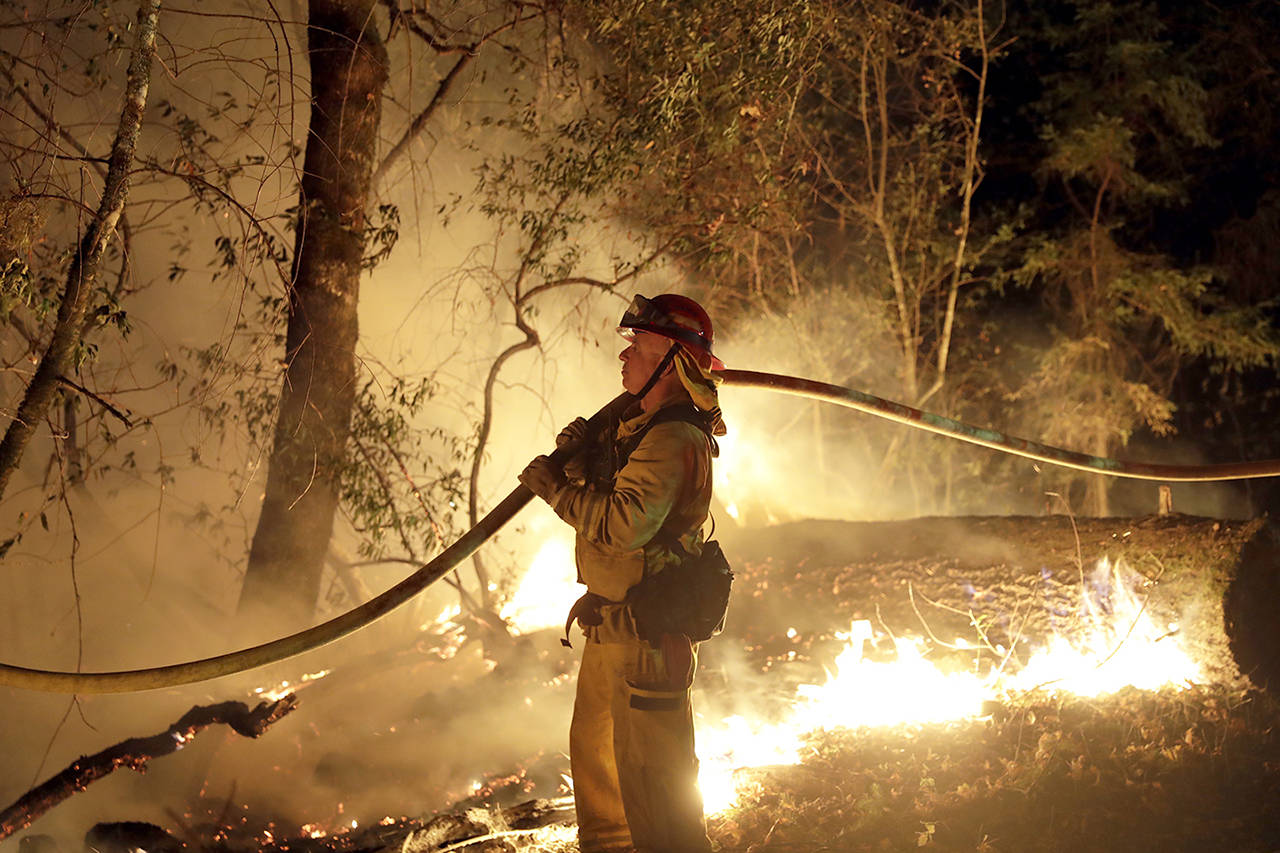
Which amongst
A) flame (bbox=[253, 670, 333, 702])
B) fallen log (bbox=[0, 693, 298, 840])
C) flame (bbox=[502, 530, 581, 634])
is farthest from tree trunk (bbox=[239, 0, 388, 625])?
flame (bbox=[502, 530, 581, 634])

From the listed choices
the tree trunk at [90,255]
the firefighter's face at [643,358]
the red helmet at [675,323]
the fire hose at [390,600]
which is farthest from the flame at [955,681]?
the tree trunk at [90,255]

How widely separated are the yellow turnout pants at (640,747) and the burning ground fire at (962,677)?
4.46 ft

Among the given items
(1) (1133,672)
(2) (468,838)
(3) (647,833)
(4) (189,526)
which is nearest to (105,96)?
(4) (189,526)

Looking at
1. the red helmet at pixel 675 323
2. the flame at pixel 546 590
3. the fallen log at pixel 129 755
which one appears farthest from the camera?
the flame at pixel 546 590

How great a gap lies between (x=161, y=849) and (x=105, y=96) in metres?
5.01

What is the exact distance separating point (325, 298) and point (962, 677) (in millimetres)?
5047

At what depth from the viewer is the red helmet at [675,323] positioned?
351cm

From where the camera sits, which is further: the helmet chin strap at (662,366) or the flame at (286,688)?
the flame at (286,688)

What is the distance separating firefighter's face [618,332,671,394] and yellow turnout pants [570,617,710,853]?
3.27ft

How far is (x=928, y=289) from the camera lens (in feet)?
38.7

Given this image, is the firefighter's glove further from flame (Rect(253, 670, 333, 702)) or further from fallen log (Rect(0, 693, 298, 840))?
flame (Rect(253, 670, 333, 702))

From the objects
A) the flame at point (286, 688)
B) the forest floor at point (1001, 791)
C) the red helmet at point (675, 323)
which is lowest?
the forest floor at point (1001, 791)

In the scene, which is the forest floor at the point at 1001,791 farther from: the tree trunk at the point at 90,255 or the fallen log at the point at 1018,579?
the tree trunk at the point at 90,255

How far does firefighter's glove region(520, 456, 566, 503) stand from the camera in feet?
11.0
